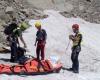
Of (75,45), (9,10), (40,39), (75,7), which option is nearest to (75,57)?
(75,45)

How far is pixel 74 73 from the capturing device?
638 inches

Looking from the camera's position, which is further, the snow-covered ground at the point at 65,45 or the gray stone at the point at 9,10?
the gray stone at the point at 9,10

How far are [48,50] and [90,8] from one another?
7601 millimetres

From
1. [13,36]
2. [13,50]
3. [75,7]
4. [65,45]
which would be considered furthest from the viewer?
[75,7]

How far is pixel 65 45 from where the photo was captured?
1998 cm

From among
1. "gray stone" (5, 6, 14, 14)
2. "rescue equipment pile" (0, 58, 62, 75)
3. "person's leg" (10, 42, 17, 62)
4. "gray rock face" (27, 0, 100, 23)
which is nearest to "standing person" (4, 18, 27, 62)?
"person's leg" (10, 42, 17, 62)

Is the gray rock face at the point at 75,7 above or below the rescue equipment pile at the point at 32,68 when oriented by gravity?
above

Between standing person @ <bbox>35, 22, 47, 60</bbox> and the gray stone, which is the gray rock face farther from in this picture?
standing person @ <bbox>35, 22, 47, 60</bbox>

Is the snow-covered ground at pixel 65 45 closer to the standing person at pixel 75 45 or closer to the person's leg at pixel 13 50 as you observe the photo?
the standing person at pixel 75 45

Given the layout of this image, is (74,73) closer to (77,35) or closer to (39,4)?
(77,35)

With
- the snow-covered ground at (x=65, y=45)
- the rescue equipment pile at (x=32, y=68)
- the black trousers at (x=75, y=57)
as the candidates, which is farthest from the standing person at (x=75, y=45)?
the rescue equipment pile at (x=32, y=68)

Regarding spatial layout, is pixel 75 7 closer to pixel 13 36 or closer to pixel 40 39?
pixel 13 36

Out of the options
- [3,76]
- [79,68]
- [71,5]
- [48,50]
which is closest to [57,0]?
[71,5]

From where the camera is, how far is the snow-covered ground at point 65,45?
51.8 ft
